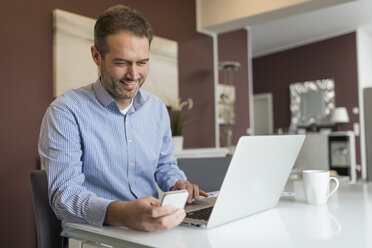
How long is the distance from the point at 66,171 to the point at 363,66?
7350mm

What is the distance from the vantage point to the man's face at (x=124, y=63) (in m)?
1.08

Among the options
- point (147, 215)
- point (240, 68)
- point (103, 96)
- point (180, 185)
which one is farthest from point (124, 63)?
point (240, 68)

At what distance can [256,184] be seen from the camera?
→ 91 cm

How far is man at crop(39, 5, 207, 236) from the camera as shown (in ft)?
3.16

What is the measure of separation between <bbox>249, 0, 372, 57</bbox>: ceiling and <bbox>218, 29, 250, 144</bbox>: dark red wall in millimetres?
765

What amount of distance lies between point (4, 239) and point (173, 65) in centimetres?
205

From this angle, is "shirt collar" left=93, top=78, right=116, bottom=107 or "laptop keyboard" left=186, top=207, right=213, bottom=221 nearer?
"laptop keyboard" left=186, top=207, right=213, bottom=221

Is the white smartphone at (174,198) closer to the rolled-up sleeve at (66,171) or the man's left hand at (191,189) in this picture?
the rolled-up sleeve at (66,171)

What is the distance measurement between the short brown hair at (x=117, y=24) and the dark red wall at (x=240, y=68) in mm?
3721

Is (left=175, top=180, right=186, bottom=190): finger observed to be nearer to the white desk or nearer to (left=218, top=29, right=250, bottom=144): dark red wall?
the white desk

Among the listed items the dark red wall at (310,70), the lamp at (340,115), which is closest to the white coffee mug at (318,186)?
the lamp at (340,115)

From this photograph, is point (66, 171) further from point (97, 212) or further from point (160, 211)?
point (160, 211)

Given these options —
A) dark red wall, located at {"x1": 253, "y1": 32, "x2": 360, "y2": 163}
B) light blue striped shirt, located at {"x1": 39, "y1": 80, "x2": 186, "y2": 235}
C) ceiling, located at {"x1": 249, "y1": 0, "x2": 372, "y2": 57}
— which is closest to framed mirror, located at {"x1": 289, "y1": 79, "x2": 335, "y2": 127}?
dark red wall, located at {"x1": 253, "y1": 32, "x2": 360, "y2": 163}

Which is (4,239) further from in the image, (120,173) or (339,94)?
(339,94)
